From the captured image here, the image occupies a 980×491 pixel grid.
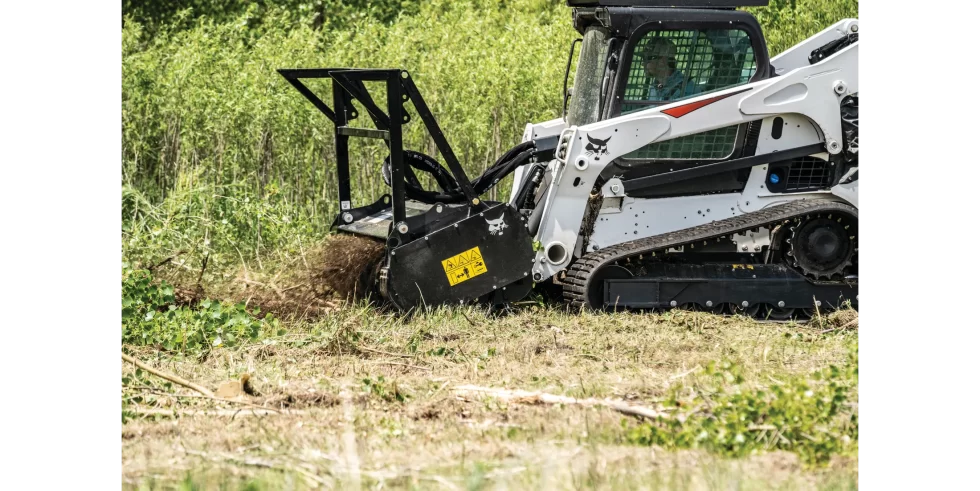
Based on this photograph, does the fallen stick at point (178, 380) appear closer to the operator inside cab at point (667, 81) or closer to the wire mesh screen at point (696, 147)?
the wire mesh screen at point (696, 147)

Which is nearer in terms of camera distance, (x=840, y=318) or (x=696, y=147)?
(x=840, y=318)

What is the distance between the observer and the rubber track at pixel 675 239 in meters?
8.19

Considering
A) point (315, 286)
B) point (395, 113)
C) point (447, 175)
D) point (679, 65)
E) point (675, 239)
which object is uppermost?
point (679, 65)

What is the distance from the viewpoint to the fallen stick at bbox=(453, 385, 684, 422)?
198 inches

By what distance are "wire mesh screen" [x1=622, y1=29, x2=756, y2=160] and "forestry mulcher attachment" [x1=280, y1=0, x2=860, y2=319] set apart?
1 centimetres

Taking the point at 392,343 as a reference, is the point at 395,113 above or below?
above

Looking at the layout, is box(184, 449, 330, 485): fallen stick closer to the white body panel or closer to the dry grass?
the dry grass

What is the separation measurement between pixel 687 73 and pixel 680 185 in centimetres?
81

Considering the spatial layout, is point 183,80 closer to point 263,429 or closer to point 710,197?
point 710,197

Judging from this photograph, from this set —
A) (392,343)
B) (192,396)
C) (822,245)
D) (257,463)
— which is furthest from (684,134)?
(257,463)

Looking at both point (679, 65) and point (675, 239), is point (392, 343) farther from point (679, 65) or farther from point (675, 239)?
point (679, 65)

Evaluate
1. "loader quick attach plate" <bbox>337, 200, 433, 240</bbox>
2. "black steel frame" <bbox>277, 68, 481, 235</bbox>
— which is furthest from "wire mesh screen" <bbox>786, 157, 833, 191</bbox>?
"loader quick attach plate" <bbox>337, 200, 433, 240</bbox>

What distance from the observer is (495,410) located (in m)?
5.41

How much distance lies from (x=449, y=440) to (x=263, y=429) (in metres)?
0.80
